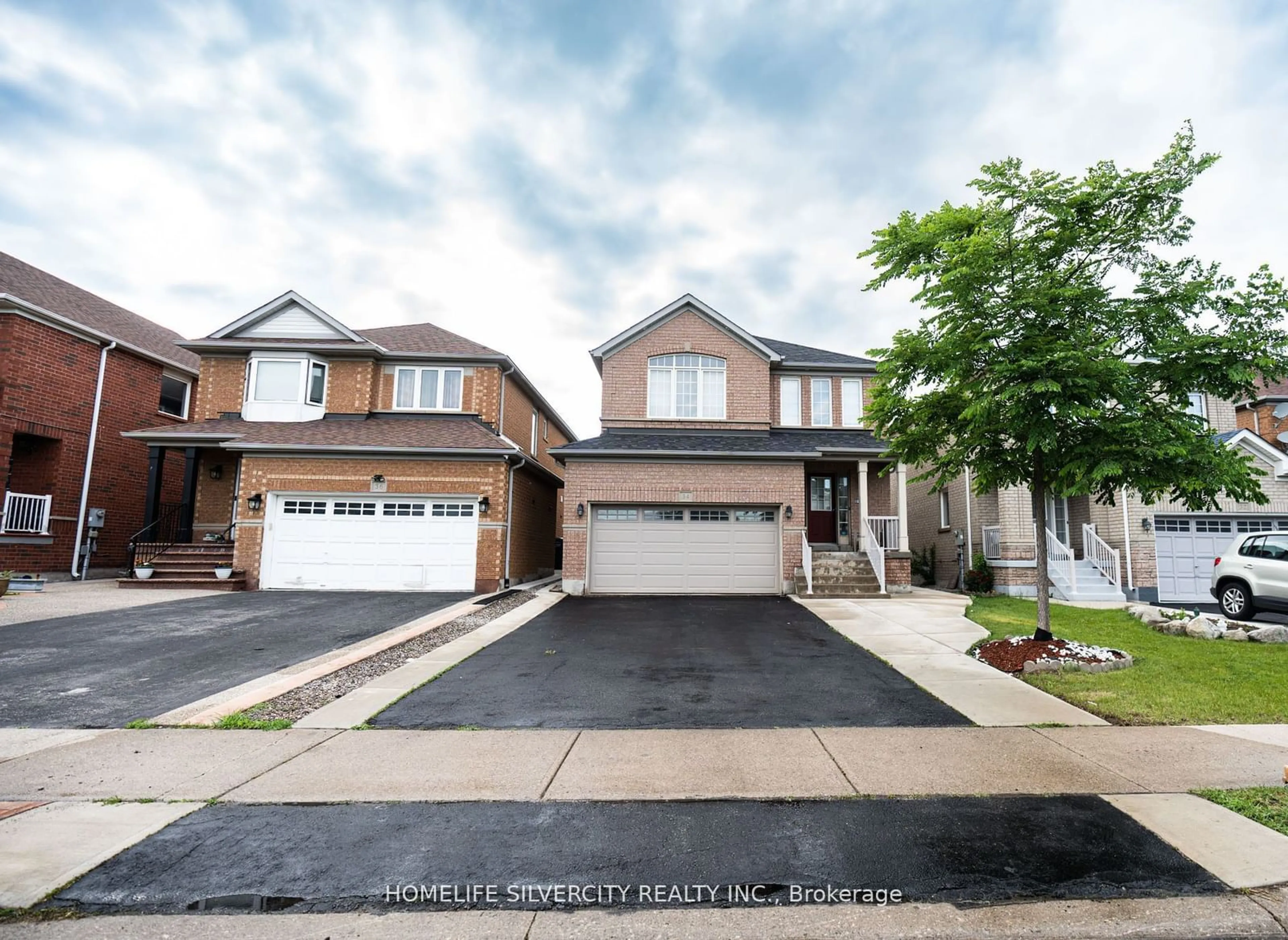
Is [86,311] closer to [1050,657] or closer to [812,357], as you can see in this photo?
[812,357]

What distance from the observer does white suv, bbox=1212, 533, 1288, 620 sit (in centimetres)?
1109

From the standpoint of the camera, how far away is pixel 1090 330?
723cm

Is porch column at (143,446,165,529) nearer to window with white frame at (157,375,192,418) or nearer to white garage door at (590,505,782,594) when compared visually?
window with white frame at (157,375,192,418)

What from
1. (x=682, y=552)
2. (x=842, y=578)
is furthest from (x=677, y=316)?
(x=842, y=578)

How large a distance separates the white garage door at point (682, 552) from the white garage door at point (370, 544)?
3.47m

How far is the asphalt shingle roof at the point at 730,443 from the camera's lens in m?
15.2

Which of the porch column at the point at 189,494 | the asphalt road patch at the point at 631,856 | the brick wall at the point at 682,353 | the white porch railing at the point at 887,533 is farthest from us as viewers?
the brick wall at the point at 682,353

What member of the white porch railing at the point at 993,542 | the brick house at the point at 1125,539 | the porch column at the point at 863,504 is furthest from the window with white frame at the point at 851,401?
the white porch railing at the point at 993,542

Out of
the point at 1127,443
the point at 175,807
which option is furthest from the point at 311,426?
the point at 1127,443

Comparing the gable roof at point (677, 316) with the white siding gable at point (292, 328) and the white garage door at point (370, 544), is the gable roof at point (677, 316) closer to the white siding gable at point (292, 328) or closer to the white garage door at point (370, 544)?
the white garage door at point (370, 544)

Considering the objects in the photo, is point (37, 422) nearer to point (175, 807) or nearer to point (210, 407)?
point (210, 407)

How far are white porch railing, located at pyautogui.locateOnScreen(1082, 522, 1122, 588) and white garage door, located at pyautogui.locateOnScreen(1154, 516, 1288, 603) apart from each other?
149 cm

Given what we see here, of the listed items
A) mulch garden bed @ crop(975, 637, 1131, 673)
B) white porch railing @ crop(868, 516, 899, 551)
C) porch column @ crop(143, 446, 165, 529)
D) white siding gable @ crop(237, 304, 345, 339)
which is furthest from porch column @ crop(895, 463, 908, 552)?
porch column @ crop(143, 446, 165, 529)

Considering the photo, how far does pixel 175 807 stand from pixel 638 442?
1272 centimetres
